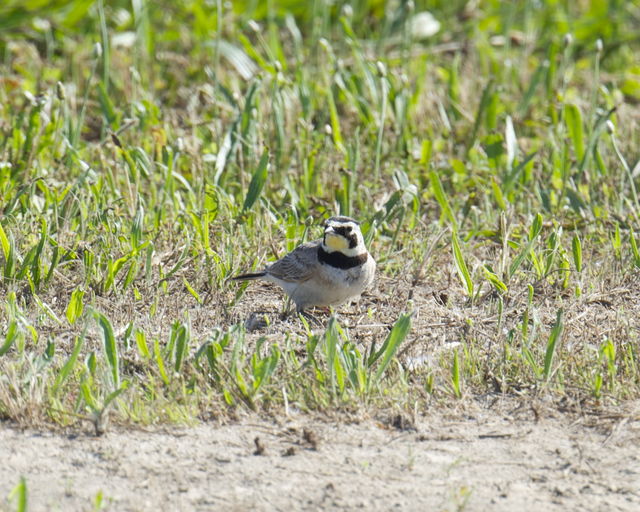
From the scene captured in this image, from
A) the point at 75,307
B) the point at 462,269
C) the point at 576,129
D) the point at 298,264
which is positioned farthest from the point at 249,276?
the point at 576,129

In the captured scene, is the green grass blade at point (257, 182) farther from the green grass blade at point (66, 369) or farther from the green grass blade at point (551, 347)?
the green grass blade at point (551, 347)

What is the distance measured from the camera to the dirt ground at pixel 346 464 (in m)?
3.61

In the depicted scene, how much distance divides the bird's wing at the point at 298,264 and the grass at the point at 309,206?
235 millimetres

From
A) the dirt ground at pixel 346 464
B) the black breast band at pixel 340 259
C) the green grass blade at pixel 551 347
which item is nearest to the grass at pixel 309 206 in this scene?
the green grass blade at pixel 551 347

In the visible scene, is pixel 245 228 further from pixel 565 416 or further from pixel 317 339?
pixel 565 416

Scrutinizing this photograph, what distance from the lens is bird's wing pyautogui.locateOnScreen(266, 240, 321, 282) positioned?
525 cm

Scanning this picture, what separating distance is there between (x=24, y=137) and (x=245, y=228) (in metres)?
1.84

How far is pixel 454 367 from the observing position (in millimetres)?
4441

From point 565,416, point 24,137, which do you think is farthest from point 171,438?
point 24,137

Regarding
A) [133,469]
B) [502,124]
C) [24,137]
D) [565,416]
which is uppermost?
[502,124]

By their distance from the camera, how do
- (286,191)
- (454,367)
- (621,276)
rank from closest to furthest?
(454,367) < (621,276) < (286,191)

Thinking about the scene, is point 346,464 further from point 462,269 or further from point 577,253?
point 577,253

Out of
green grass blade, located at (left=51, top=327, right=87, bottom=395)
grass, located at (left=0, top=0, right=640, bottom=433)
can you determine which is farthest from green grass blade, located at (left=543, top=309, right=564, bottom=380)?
green grass blade, located at (left=51, top=327, right=87, bottom=395)

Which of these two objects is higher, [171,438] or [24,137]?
[24,137]
